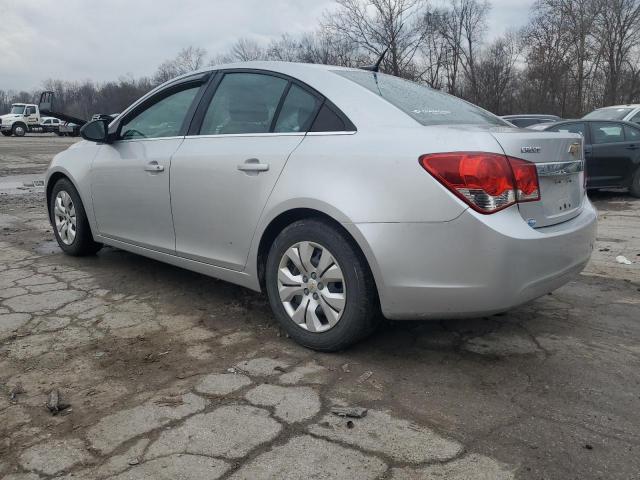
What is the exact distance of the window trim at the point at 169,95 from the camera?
3.87 m

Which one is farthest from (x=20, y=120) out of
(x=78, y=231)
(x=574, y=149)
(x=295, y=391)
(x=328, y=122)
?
(x=574, y=149)

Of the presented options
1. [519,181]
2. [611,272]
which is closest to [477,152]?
[519,181]

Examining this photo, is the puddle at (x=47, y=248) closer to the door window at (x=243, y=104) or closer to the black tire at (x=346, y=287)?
the door window at (x=243, y=104)

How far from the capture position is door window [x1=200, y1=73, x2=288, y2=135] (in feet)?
11.2

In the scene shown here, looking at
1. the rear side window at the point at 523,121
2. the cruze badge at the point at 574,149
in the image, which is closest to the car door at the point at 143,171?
the cruze badge at the point at 574,149

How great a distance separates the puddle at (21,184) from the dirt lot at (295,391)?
23.1 ft

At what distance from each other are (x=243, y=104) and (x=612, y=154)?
7895 mm

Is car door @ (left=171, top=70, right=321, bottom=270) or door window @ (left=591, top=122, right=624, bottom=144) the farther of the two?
door window @ (left=591, top=122, right=624, bottom=144)

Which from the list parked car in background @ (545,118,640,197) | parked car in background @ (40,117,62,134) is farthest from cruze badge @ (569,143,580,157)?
parked car in background @ (40,117,62,134)

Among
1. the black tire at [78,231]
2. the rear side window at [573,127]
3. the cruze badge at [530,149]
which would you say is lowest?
the black tire at [78,231]

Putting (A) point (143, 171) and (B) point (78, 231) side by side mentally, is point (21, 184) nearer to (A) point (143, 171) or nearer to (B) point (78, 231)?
(B) point (78, 231)

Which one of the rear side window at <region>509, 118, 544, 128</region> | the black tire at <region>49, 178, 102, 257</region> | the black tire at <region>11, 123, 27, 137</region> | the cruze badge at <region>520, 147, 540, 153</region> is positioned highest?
the black tire at <region>11, 123, 27, 137</region>

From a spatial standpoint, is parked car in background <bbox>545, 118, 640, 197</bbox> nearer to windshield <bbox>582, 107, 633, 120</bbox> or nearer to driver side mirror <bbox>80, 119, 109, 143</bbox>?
windshield <bbox>582, 107, 633, 120</bbox>

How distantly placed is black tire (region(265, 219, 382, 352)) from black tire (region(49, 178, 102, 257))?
2512mm
